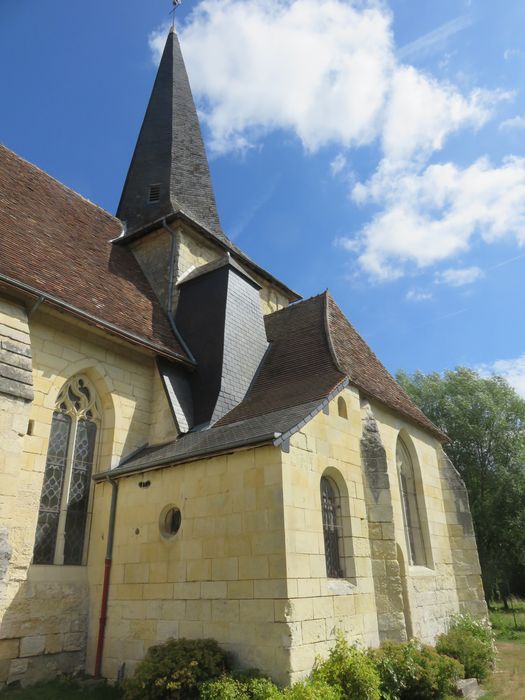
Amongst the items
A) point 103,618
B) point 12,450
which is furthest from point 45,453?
point 103,618

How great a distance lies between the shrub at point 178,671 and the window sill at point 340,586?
61.9 inches

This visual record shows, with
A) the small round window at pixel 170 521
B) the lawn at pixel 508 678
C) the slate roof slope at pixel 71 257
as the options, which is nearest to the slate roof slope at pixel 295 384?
the small round window at pixel 170 521

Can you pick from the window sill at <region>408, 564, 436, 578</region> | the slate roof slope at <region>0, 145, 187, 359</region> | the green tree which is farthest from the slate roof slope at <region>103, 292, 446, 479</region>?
the green tree

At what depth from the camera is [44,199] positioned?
1103 cm

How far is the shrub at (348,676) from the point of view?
5633 mm

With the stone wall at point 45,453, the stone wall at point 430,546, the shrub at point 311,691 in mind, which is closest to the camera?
the shrub at point 311,691

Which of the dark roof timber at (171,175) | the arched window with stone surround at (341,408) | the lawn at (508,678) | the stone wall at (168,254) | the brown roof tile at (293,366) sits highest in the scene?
the dark roof timber at (171,175)

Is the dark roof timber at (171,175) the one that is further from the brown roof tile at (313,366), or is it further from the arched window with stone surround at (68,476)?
the arched window with stone surround at (68,476)

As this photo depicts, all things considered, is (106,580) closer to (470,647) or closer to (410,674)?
(410,674)

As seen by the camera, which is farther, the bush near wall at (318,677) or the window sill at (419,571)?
the window sill at (419,571)

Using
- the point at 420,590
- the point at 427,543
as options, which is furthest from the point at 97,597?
the point at 427,543

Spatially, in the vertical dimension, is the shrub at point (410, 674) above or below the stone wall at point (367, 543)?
below

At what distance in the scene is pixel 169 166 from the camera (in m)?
15.0

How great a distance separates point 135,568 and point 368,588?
10.8 ft
